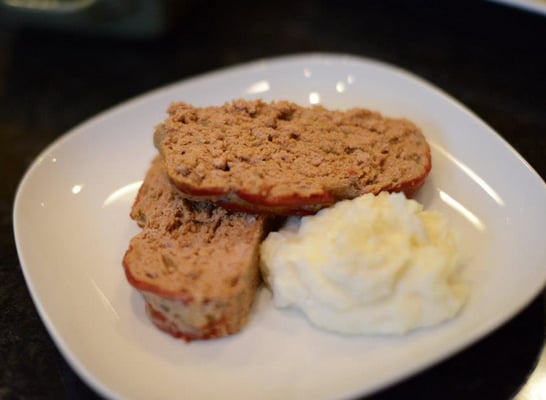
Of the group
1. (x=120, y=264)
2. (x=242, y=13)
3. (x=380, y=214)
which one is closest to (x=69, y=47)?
(x=242, y=13)

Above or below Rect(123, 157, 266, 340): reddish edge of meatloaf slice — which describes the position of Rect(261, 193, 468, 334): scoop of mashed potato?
above

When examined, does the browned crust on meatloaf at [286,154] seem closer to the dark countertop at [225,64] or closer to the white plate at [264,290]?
the white plate at [264,290]

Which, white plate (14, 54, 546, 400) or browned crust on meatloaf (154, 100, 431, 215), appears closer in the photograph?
white plate (14, 54, 546, 400)

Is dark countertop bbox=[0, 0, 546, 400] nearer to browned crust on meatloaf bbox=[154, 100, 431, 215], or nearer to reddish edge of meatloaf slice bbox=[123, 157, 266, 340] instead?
reddish edge of meatloaf slice bbox=[123, 157, 266, 340]

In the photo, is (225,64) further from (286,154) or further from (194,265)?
(194,265)

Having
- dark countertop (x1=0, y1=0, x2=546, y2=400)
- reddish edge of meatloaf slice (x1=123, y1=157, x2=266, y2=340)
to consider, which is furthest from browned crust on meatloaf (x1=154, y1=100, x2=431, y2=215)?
dark countertop (x1=0, y1=0, x2=546, y2=400)

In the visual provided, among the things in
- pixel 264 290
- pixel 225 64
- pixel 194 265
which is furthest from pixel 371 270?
pixel 225 64
